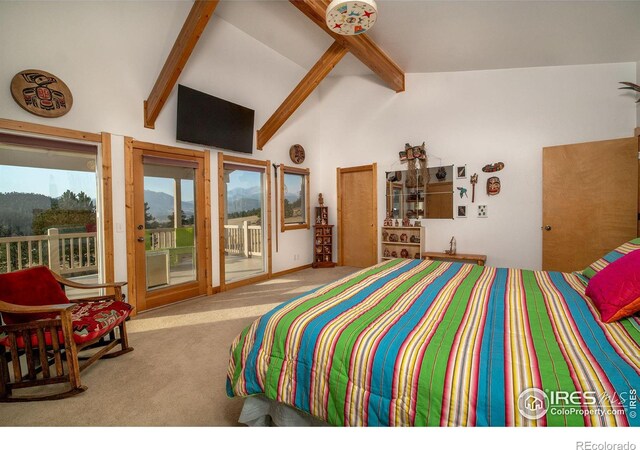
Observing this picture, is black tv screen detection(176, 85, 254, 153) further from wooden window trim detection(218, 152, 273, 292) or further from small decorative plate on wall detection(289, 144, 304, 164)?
small decorative plate on wall detection(289, 144, 304, 164)

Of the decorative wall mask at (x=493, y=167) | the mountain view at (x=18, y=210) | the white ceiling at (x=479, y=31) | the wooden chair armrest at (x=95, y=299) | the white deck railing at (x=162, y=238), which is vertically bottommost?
the wooden chair armrest at (x=95, y=299)

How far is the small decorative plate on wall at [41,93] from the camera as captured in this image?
8.13ft

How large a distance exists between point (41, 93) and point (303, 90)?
2.95 metres

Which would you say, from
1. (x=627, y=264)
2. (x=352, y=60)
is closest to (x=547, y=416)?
(x=627, y=264)

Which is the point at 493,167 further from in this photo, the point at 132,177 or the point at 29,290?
the point at 29,290

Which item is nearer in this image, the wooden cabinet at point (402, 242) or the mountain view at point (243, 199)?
the mountain view at point (243, 199)

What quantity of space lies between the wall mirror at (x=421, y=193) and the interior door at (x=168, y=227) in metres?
3.04

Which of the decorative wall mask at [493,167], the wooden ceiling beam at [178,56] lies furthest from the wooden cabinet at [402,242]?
the wooden ceiling beam at [178,56]

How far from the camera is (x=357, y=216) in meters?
5.59

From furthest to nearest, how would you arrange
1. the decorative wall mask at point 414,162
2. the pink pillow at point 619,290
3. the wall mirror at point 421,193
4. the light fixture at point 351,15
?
the decorative wall mask at point 414,162, the wall mirror at point 421,193, the light fixture at point 351,15, the pink pillow at point 619,290

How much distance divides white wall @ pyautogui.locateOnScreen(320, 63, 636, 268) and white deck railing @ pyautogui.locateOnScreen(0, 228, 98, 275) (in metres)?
4.24

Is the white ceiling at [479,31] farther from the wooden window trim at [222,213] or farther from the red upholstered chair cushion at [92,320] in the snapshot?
the red upholstered chair cushion at [92,320]

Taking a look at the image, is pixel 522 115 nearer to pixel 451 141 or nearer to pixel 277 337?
pixel 451 141

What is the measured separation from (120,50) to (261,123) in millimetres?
1998
